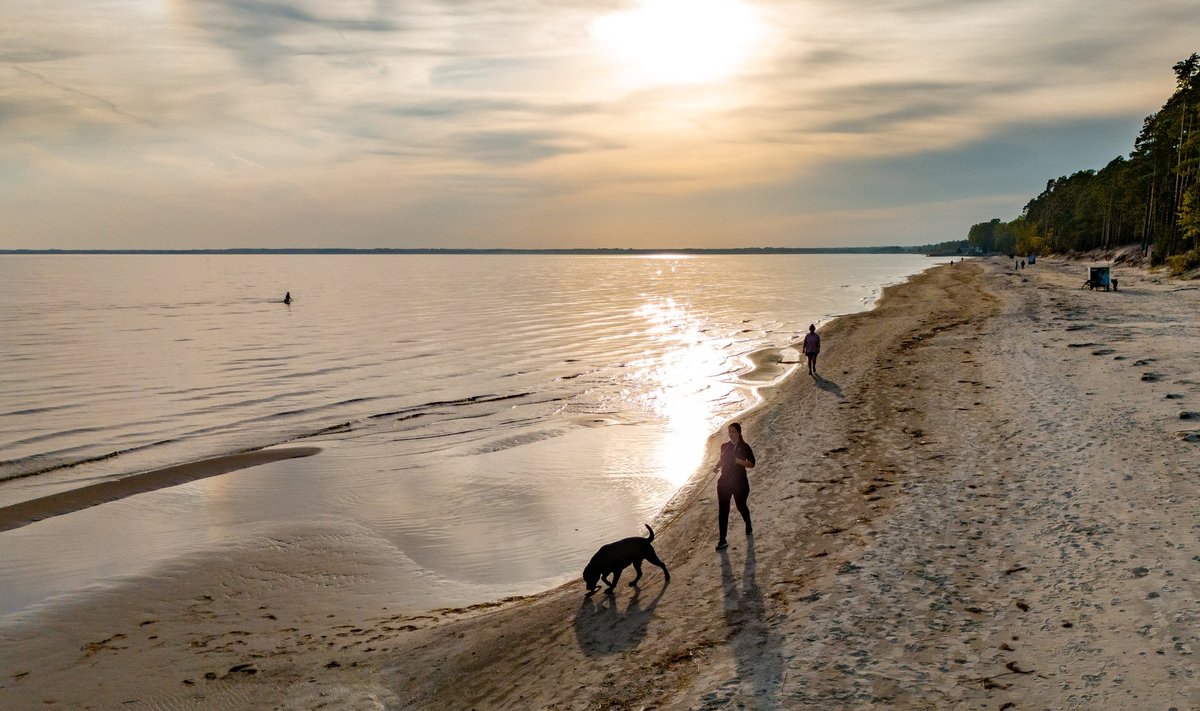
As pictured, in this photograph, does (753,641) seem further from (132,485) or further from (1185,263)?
(1185,263)

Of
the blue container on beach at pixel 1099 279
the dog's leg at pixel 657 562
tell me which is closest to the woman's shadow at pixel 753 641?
the dog's leg at pixel 657 562

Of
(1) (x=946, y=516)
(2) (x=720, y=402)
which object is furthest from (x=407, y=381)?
(1) (x=946, y=516)

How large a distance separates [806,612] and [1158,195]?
95.2 meters

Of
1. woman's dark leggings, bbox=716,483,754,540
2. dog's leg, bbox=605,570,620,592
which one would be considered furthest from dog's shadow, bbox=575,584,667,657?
woman's dark leggings, bbox=716,483,754,540

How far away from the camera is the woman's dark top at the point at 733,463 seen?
41.7 feet

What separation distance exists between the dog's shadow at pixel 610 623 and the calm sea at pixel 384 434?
231 centimetres

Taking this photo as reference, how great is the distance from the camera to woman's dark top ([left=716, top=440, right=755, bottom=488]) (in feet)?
41.7

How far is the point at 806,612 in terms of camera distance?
32.5 ft

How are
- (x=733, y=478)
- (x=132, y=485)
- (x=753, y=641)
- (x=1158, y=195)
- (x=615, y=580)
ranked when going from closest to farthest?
(x=753, y=641), (x=615, y=580), (x=733, y=478), (x=132, y=485), (x=1158, y=195)

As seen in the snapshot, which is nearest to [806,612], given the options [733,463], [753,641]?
[753,641]

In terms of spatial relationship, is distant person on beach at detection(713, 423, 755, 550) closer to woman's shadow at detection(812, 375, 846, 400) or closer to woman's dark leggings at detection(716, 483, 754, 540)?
woman's dark leggings at detection(716, 483, 754, 540)

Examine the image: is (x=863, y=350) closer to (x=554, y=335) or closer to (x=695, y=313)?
(x=554, y=335)

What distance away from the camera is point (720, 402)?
29.9 m

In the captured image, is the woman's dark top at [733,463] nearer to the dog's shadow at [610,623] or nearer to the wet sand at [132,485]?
the dog's shadow at [610,623]
